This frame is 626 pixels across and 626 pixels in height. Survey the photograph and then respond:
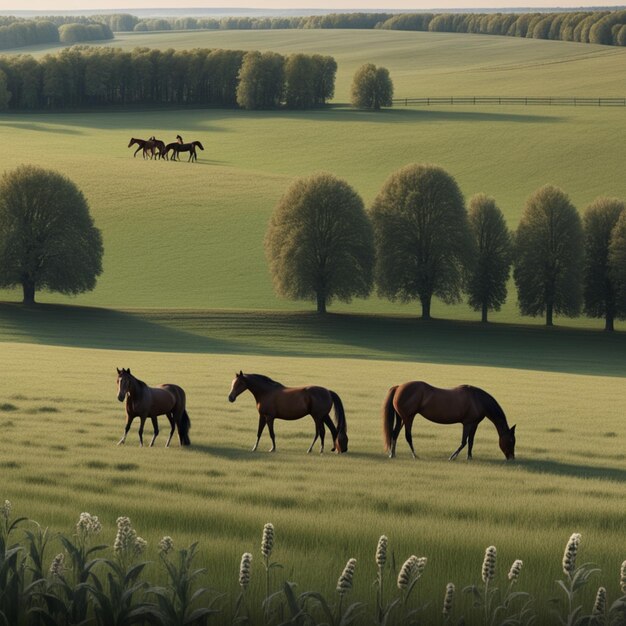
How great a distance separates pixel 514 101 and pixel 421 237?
93871 mm

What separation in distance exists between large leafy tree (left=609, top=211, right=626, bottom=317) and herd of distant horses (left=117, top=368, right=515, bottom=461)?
186 ft

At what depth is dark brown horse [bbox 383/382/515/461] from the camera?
1905 centimetres

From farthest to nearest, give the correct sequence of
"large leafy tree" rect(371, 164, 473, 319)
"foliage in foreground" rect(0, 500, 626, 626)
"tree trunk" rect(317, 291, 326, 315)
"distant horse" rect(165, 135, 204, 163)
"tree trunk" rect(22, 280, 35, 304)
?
1. "distant horse" rect(165, 135, 204, 163)
2. "large leafy tree" rect(371, 164, 473, 319)
3. "tree trunk" rect(317, 291, 326, 315)
4. "tree trunk" rect(22, 280, 35, 304)
5. "foliage in foreground" rect(0, 500, 626, 626)

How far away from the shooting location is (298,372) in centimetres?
4259

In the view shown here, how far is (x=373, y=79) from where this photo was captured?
16188 cm

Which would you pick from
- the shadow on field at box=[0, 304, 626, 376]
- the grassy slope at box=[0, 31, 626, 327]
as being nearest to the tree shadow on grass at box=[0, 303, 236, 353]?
the shadow on field at box=[0, 304, 626, 376]

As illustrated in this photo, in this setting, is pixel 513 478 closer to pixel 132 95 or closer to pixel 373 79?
pixel 373 79

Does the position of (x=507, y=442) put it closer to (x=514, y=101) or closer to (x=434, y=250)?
(x=434, y=250)

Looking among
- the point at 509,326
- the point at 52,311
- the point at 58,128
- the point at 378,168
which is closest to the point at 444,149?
the point at 378,168

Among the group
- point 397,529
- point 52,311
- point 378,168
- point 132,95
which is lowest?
point 397,529

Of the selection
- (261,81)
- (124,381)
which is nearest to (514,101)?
(261,81)

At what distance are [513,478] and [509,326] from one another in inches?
2175

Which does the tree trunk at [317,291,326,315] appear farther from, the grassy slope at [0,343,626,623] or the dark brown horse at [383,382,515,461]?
the dark brown horse at [383,382,515,461]

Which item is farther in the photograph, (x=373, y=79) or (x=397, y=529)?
(x=373, y=79)
